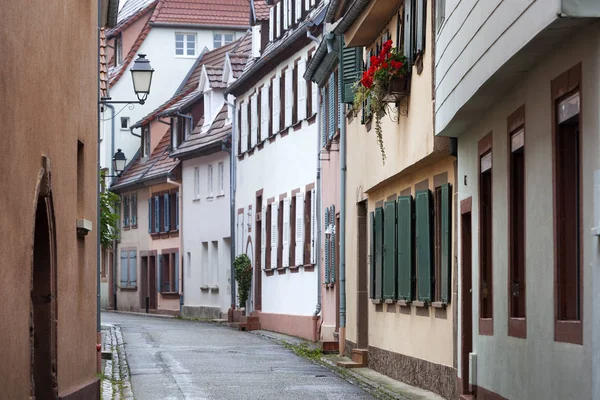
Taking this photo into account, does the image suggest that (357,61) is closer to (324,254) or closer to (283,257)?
(324,254)

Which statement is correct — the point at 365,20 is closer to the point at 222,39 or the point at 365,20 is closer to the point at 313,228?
the point at 313,228

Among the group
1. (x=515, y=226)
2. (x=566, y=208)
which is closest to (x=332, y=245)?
(x=515, y=226)

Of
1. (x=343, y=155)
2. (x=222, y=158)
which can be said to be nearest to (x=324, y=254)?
(x=343, y=155)

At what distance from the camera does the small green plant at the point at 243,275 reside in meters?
39.6

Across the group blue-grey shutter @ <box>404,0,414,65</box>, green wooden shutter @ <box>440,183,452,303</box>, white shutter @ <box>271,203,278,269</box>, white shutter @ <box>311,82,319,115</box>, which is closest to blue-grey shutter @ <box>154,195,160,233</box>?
white shutter @ <box>271,203,278,269</box>

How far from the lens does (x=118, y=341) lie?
29281mm

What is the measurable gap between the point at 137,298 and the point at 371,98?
37.4 meters

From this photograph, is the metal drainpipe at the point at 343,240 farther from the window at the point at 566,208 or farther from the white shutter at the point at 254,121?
the window at the point at 566,208

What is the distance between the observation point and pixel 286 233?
35.1m

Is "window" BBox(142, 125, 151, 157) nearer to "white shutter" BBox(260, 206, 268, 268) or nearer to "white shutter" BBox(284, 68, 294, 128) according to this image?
"white shutter" BBox(260, 206, 268, 268)

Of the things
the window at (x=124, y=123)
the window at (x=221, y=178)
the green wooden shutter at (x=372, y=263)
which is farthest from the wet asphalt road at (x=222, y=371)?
the window at (x=124, y=123)

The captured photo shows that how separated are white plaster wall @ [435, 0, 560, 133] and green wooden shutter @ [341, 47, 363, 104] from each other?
761cm

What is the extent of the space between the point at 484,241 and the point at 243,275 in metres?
24.7

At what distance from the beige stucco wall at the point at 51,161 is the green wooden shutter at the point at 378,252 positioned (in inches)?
239
